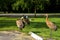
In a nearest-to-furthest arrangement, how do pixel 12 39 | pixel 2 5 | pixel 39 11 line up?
pixel 12 39 < pixel 2 5 < pixel 39 11

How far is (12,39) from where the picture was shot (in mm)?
12484

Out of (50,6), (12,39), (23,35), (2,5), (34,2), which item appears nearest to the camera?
(12,39)

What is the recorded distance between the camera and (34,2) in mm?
31062

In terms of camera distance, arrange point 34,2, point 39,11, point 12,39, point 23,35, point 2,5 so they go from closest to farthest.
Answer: point 12,39, point 23,35, point 34,2, point 2,5, point 39,11

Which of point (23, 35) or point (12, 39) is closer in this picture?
point (12, 39)

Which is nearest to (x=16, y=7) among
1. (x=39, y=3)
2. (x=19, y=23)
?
(x=39, y=3)

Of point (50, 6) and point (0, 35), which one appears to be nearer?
point (0, 35)

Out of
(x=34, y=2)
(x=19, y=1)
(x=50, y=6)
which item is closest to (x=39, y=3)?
(x=34, y=2)

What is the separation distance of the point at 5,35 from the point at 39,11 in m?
22.3

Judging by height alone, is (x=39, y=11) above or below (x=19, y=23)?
below

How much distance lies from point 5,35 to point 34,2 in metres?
17.7

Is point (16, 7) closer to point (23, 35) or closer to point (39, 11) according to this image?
point (39, 11)

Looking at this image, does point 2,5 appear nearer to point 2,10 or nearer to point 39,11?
point 2,10

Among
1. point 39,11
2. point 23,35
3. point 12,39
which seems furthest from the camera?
point 39,11
